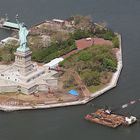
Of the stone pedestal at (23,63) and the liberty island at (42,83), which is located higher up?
the stone pedestal at (23,63)

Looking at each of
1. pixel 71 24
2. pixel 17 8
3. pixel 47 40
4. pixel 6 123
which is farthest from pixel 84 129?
pixel 17 8

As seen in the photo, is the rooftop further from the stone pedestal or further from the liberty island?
the stone pedestal

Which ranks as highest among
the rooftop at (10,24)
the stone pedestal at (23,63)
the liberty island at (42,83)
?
the rooftop at (10,24)

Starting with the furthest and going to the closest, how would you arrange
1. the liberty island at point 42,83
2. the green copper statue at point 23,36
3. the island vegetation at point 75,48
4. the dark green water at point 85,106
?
the island vegetation at point 75,48 < the green copper statue at point 23,36 < the liberty island at point 42,83 < the dark green water at point 85,106

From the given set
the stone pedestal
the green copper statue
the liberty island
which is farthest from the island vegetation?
the green copper statue

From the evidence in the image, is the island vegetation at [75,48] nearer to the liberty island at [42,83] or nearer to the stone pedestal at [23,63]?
the liberty island at [42,83]

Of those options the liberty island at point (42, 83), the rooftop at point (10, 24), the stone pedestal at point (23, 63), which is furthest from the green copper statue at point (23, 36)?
the rooftop at point (10, 24)

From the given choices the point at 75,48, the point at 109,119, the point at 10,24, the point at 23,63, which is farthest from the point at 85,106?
the point at 10,24
